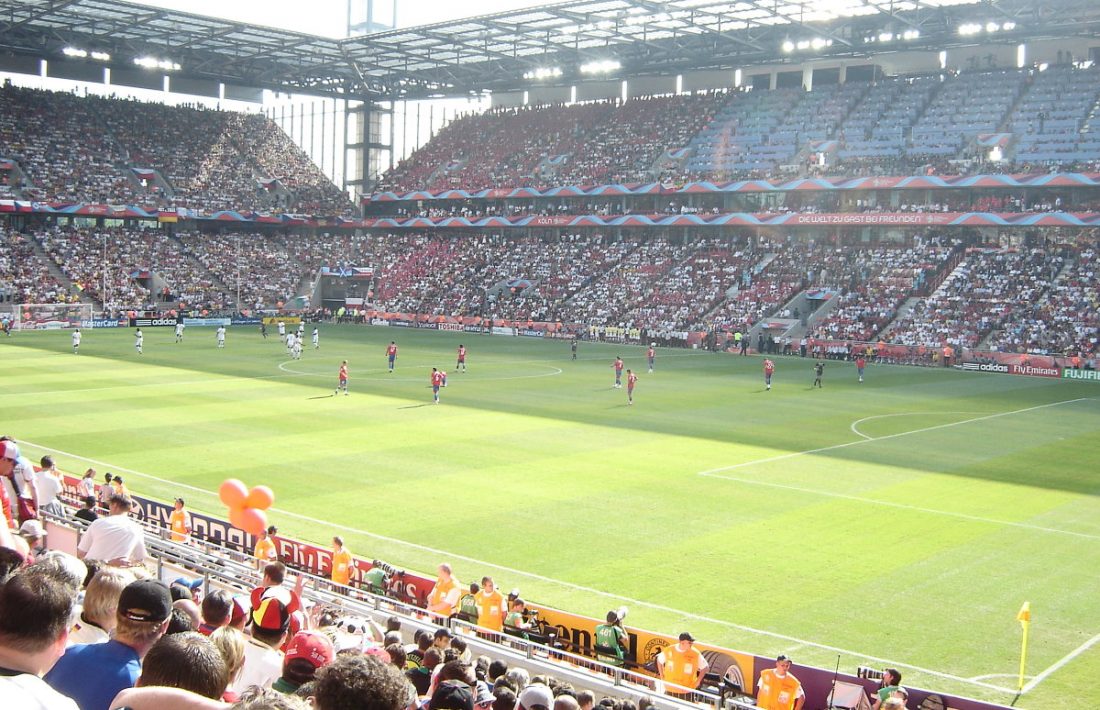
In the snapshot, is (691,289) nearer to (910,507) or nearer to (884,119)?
(884,119)

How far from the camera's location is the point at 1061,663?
17562mm

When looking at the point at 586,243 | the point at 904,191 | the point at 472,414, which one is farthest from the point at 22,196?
the point at 904,191

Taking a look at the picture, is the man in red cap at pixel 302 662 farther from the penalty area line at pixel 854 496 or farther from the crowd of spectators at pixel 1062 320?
the crowd of spectators at pixel 1062 320

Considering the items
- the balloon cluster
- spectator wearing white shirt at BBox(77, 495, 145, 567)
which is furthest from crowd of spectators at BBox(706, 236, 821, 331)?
spectator wearing white shirt at BBox(77, 495, 145, 567)

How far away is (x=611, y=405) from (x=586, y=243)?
54.2 meters

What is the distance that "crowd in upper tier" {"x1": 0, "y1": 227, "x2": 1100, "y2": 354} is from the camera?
70.1m

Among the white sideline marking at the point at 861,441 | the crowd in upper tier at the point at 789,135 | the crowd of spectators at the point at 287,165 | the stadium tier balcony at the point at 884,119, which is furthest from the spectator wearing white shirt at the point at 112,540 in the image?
the crowd of spectators at the point at 287,165

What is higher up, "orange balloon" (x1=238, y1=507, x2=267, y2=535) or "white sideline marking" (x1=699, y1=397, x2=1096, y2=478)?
"orange balloon" (x1=238, y1=507, x2=267, y2=535)

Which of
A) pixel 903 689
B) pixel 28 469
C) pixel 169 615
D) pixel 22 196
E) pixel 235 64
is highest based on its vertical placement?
pixel 235 64

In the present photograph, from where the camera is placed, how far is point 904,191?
8019 centimetres

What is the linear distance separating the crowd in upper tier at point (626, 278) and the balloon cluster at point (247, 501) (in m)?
58.9

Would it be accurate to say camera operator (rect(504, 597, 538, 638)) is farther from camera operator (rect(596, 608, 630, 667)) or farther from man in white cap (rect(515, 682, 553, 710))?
man in white cap (rect(515, 682, 553, 710))

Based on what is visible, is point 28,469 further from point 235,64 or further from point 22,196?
point 235,64

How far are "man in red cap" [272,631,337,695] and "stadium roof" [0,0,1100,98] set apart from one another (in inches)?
2818
